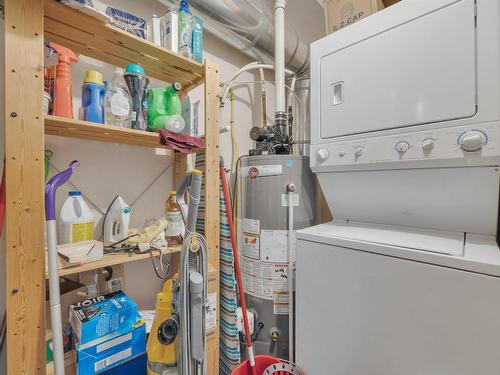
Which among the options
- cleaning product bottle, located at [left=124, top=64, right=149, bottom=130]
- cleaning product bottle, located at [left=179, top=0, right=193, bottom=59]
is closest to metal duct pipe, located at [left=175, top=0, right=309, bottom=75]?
cleaning product bottle, located at [left=179, top=0, right=193, bottom=59]

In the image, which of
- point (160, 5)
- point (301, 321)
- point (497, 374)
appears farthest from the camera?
point (160, 5)

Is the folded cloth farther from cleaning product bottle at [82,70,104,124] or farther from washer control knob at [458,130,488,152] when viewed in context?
washer control knob at [458,130,488,152]

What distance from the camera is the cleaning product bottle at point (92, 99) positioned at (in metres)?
0.97

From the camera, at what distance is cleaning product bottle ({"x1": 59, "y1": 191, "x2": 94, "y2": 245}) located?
0.97m

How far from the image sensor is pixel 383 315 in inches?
31.8

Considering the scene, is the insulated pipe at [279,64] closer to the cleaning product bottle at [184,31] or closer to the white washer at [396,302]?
the cleaning product bottle at [184,31]

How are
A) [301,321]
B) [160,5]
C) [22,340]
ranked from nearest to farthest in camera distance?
[22,340] < [301,321] < [160,5]

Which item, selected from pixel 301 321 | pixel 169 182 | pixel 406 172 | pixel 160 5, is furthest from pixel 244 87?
pixel 301 321

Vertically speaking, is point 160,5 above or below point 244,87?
above

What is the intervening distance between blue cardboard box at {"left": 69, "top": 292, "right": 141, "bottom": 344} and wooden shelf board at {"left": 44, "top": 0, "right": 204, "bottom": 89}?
43.4 inches

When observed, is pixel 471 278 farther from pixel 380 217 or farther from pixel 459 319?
pixel 380 217

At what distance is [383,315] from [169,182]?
125cm

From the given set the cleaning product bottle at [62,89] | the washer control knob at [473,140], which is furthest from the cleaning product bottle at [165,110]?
the washer control knob at [473,140]

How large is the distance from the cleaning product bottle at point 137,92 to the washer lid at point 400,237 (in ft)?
3.08
